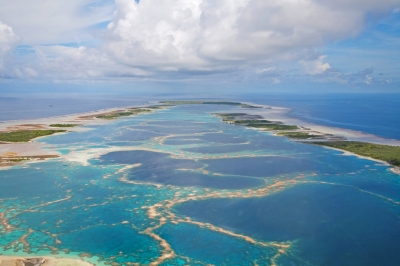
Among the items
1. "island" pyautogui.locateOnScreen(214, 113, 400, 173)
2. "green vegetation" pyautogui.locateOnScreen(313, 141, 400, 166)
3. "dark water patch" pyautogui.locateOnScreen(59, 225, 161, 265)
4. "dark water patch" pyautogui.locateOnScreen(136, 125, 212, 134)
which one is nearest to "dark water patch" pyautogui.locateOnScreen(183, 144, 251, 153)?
"island" pyautogui.locateOnScreen(214, 113, 400, 173)

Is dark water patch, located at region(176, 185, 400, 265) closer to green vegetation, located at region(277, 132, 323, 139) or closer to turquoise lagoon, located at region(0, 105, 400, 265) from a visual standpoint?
turquoise lagoon, located at region(0, 105, 400, 265)

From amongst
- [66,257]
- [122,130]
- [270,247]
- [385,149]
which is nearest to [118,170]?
[66,257]

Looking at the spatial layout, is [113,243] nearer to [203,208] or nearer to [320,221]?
[203,208]

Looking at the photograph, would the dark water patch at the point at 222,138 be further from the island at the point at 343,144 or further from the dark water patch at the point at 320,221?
the dark water patch at the point at 320,221

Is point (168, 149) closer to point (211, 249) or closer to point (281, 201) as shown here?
point (281, 201)

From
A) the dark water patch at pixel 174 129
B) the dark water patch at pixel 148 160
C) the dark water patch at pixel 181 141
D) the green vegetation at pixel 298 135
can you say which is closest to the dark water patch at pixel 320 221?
the dark water patch at pixel 148 160

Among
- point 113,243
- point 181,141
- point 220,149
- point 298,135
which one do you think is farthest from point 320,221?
point 298,135
